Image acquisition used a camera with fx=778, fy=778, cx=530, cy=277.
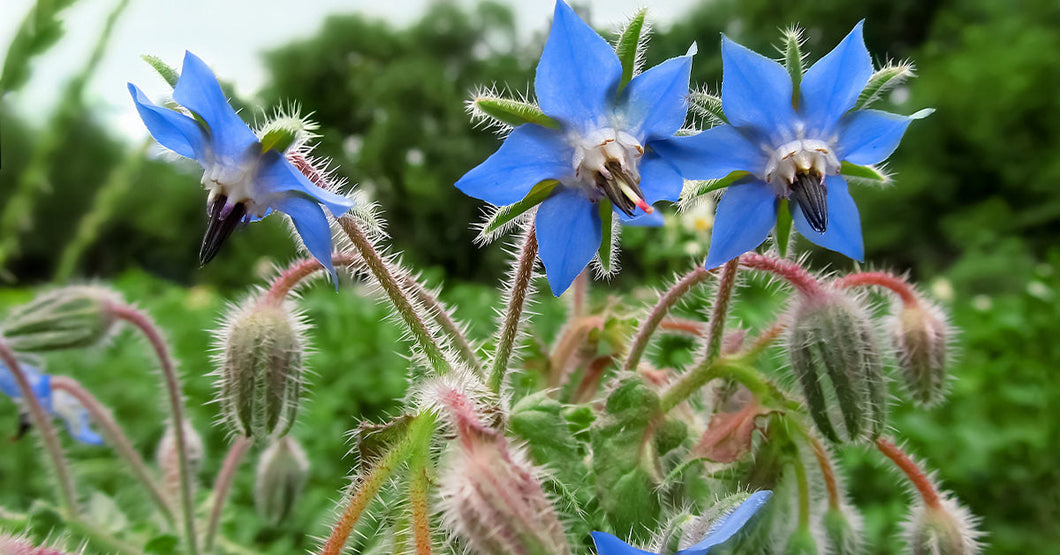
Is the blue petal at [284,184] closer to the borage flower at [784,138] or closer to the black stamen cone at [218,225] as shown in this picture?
the black stamen cone at [218,225]

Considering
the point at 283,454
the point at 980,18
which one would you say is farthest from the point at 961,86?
the point at 283,454

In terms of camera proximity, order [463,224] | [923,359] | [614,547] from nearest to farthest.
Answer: [614,547]
[923,359]
[463,224]

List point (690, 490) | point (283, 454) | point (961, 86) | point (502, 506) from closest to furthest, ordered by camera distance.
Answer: point (502, 506), point (690, 490), point (283, 454), point (961, 86)

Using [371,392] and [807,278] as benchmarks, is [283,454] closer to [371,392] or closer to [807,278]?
[807,278]

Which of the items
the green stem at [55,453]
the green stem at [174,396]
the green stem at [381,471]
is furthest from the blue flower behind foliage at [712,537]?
the green stem at [55,453]

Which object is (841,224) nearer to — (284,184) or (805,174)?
(805,174)

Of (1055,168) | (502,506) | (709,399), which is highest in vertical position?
(1055,168)

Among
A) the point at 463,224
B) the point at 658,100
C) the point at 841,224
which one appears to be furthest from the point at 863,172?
the point at 463,224
